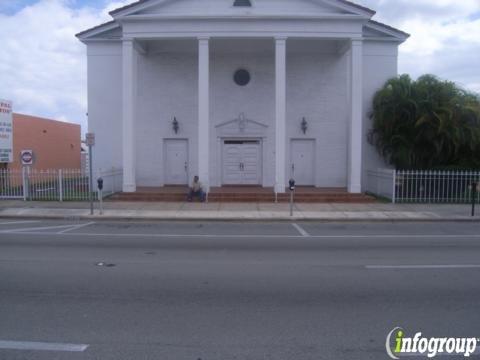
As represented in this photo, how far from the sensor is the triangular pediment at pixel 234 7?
1923 centimetres

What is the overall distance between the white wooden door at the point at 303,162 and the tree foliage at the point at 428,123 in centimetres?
331

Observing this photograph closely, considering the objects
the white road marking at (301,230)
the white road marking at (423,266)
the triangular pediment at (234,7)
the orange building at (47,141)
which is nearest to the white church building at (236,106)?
the triangular pediment at (234,7)

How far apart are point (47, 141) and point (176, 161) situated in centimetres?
1315

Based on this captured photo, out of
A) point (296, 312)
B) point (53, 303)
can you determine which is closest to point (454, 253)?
point (296, 312)

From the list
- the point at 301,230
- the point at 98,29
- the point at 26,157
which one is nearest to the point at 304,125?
the point at 301,230

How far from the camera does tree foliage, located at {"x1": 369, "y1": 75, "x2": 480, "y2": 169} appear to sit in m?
19.4

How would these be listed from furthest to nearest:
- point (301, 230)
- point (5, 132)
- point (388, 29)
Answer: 1. point (388, 29)
2. point (5, 132)
3. point (301, 230)

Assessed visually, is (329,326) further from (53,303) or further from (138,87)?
(138,87)

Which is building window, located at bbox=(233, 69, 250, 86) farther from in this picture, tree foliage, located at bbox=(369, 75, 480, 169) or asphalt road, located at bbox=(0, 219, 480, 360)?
asphalt road, located at bbox=(0, 219, 480, 360)

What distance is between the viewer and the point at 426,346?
4.75 meters

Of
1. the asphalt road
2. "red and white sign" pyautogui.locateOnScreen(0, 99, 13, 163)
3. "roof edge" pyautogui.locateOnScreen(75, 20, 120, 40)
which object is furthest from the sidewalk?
"roof edge" pyautogui.locateOnScreen(75, 20, 120, 40)

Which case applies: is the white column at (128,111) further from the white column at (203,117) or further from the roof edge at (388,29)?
the roof edge at (388,29)

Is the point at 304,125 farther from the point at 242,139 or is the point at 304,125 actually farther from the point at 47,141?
the point at 47,141

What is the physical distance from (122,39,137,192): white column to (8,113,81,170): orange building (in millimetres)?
7496
